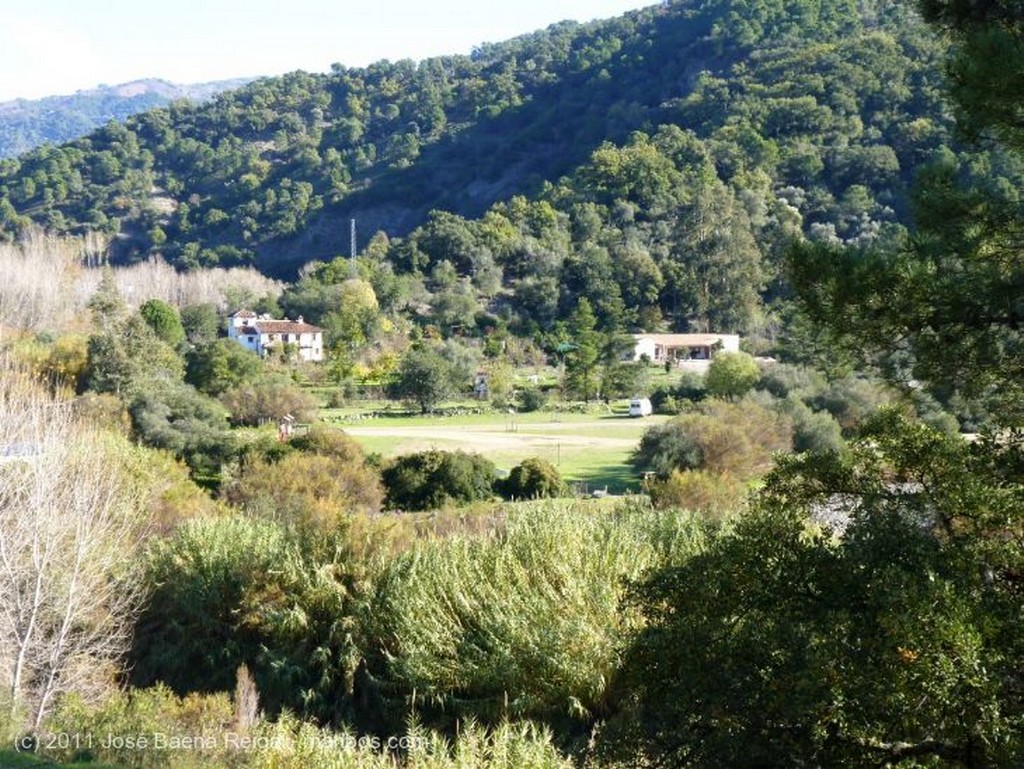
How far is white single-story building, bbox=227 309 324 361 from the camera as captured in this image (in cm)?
4653

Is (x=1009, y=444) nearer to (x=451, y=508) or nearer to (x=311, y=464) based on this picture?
(x=451, y=508)

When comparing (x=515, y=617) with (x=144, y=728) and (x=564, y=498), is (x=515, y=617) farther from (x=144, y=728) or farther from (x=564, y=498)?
(x=564, y=498)

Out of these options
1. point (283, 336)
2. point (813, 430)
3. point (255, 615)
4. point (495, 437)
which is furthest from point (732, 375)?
point (255, 615)

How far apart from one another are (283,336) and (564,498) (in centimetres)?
2953

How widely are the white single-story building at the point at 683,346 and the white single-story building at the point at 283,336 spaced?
14.9 meters

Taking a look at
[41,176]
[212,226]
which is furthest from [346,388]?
[41,176]

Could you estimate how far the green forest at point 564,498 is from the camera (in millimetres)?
4484

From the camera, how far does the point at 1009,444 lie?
524 centimetres

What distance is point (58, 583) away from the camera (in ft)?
39.6

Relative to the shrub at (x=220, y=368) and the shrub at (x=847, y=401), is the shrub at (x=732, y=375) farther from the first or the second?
the shrub at (x=220, y=368)

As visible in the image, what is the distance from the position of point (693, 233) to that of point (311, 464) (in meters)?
39.8

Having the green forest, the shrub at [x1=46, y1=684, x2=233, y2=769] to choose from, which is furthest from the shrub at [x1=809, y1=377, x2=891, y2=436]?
the shrub at [x1=46, y1=684, x2=233, y2=769]

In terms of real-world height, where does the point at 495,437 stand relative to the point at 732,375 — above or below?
below

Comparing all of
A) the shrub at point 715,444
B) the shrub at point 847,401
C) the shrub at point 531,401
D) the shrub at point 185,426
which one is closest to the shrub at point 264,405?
the shrub at point 185,426
